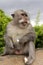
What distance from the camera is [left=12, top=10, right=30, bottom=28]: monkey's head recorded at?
848cm

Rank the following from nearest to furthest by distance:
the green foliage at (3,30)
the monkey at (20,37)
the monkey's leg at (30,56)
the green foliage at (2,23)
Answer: the monkey's leg at (30,56) → the monkey at (20,37) → the green foliage at (3,30) → the green foliage at (2,23)

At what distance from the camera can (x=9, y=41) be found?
8648mm

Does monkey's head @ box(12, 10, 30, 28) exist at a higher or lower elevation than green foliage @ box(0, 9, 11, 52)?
higher

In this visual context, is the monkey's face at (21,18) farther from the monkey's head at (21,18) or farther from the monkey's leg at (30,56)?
the monkey's leg at (30,56)

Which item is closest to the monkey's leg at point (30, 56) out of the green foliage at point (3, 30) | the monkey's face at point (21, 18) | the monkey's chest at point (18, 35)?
the monkey's chest at point (18, 35)

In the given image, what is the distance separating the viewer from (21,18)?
8734 millimetres

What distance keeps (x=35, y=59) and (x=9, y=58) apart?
2.07 feet

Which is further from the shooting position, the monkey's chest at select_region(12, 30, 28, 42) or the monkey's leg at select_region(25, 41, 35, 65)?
the monkey's chest at select_region(12, 30, 28, 42)

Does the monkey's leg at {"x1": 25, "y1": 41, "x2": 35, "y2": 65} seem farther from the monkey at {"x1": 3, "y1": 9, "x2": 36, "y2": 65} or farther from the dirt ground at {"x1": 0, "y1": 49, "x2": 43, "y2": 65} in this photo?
the dirt ground at {"x1": 0, "y1": 49, "x2": 43, "y2": 65}

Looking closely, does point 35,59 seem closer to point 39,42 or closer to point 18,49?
point 18,49

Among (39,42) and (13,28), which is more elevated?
(13,28)

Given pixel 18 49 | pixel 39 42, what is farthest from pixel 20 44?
pixel 39 42

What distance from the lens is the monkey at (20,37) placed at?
860cm

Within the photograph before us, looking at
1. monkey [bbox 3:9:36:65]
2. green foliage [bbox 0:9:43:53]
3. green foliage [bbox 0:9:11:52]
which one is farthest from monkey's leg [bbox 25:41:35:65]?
green foliage [bbox 0:9:11:52]
